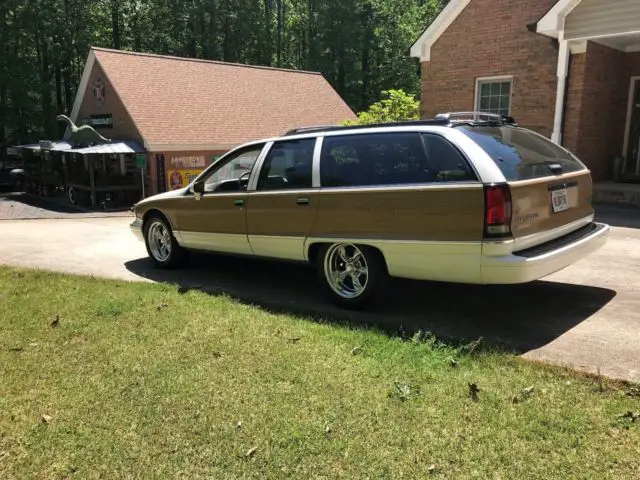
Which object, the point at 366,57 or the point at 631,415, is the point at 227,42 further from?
the point at 631,415

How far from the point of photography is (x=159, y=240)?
25.6 ft

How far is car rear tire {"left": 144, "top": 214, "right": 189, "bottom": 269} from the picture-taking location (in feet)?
24.6

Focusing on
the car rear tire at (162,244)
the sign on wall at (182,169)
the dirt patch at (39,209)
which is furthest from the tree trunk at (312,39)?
the car rear tire at (162,244)

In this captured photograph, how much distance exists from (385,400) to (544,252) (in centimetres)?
206

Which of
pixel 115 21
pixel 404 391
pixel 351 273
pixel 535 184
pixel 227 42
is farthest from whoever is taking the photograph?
pixel 227 42

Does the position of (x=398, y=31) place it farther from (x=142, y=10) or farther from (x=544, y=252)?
(x=544, y=252)

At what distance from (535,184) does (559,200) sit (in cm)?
48

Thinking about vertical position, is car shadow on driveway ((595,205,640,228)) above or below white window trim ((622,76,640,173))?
below

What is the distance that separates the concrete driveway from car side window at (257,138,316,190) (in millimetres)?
1212

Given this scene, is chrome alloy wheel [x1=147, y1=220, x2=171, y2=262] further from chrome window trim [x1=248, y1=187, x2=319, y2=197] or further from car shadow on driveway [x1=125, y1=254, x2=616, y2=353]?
chrome window trim [x1=248, y1=187, x2=319, y2=197]

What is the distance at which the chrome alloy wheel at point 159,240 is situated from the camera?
760 cm

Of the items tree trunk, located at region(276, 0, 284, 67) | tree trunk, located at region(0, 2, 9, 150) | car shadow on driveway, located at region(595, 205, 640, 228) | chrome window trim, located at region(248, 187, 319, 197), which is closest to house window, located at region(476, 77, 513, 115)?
car shadow on driveway, located at region(595, 205, 640, 228)

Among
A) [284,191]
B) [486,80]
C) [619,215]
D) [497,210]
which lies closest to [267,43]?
[486,80]

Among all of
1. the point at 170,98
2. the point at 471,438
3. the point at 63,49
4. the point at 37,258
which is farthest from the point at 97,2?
the point at 471,438
